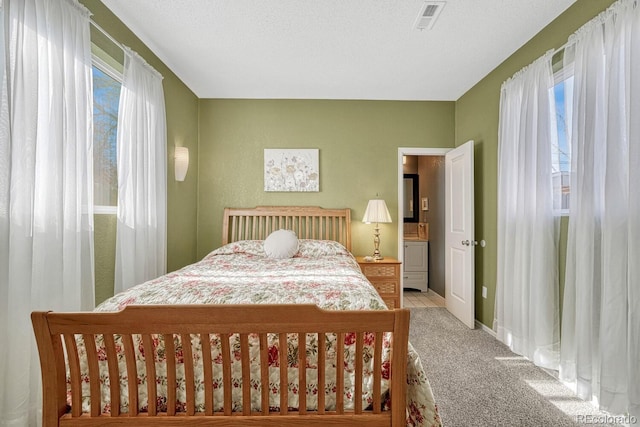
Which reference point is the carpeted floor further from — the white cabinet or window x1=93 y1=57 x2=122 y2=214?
window x1=93 y1=57 x2=122 y2=214

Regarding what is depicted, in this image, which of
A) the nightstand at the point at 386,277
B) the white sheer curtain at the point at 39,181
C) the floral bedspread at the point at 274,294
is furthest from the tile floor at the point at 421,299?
the white sheer curtain at the point at 39,181

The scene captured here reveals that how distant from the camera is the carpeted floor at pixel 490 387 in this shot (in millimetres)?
1882

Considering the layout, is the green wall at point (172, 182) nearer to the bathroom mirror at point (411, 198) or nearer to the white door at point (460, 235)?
the white door at point (460, 235)

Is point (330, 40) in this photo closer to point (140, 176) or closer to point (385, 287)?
point (140, 176)

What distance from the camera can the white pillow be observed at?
3282 millimetres

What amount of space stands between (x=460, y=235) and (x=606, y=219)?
6.03ft

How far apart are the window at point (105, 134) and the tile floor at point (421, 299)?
11.8 ft

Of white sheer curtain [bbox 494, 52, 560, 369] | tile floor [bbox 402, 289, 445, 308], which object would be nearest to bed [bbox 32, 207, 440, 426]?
white sheer curtain [bbox 494, 52, 560, 369]

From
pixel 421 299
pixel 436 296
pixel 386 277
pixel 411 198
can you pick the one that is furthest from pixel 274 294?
pixel 411 198

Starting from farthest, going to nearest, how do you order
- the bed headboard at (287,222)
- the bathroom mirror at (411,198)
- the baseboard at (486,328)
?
1. the bathroom mirror at (411,198)
2. the bed headboard at (287,222)
3. the baseboard at (486,328)

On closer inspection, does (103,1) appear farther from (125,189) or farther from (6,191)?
(6,191)

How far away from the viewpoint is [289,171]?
4.05 metres

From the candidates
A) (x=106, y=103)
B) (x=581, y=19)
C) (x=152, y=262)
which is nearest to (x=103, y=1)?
(x=106, y=103)
